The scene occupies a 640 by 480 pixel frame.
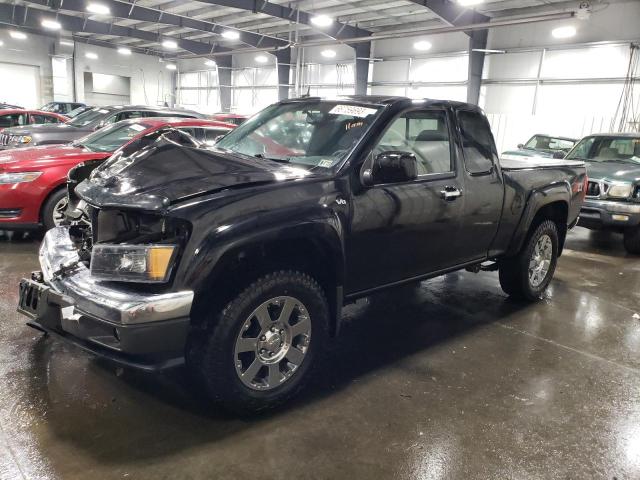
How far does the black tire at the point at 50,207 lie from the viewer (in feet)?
18.0

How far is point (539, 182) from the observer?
4.36 m

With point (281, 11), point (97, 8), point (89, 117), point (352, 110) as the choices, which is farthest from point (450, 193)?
point (97, 8)

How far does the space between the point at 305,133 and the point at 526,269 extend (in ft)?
8.14

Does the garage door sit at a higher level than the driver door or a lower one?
higher

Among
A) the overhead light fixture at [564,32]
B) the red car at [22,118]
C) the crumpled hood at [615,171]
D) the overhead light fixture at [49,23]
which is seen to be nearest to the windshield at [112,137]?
the crumpled hood at [615,171]

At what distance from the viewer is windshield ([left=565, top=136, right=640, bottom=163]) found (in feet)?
26.4

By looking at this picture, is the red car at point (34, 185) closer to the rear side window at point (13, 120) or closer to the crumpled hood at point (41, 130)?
the crumpled hood at point (41, 130)

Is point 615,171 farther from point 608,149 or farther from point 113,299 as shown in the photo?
point 113,299

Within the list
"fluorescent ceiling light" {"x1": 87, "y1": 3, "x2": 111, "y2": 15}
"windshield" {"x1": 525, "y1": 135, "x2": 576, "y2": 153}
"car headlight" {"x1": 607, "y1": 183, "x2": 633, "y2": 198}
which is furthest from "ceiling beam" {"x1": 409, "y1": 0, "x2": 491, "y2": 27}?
"fluorescent ceiling light" {"x1": 87, "y1": 3, "x2": 111, "y2": 15}

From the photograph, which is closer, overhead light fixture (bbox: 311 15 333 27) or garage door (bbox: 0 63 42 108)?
overhead light fixture (bbox: 311 15 333 27)

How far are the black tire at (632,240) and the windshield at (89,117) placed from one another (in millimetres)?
9245

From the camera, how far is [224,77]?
1084 inches

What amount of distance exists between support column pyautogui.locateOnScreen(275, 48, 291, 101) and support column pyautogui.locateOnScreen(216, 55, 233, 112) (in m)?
5.59

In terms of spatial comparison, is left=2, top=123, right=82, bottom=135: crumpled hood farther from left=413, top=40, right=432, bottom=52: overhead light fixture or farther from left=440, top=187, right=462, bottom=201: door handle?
left=413, top=40, right=432, bottom=52: overhead light fixture
